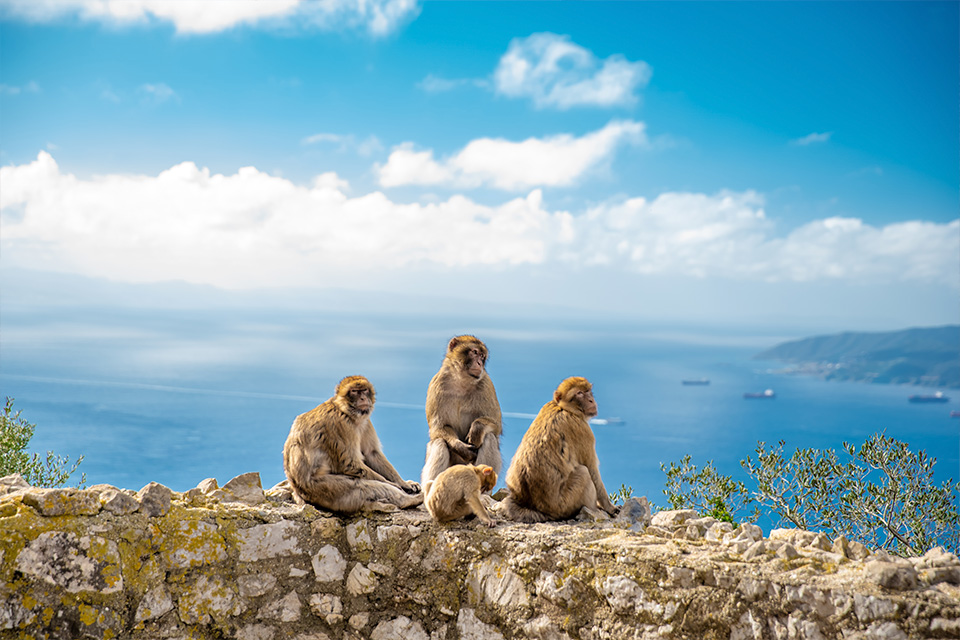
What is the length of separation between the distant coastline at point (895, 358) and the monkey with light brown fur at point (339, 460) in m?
55.1

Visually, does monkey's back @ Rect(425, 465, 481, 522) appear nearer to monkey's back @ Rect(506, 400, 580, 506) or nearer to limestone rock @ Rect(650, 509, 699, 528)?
monkey's back @ Rect(506, 400, 580, 506)

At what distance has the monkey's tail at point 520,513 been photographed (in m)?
4.77

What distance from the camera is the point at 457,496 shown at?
15.2 ft

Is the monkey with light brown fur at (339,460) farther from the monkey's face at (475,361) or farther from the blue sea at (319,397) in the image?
the blue sea at (319,397)

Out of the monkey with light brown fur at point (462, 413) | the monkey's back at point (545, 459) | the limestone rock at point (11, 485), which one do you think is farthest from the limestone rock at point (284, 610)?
the limestone rock at point (11, 485)

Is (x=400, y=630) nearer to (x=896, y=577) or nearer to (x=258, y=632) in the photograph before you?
(x=258, y=632)

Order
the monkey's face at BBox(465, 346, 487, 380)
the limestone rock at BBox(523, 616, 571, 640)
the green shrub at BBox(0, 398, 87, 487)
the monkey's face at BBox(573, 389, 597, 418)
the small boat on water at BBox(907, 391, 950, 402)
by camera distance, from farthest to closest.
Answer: the small boat on water at BBox(907, 391, 950, 402) → the green shrub at BBox(0, 398, 87, 487) → the monkey's face at BBox(465, 346, 487, 380) → the monkey's face at BBox(573, 389, 597, 418) → the limestone rock at BBox(523, 616, 571, 640)

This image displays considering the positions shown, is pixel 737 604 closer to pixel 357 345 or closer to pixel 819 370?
pixel 819 370

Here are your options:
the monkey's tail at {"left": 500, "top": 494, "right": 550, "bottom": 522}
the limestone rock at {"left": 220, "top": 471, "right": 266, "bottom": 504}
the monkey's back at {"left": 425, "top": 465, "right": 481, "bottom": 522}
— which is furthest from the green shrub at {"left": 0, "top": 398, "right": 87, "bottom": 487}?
the monkey's tail at {"left": 500, "top": 494, "right": 550, "bottom": 522}

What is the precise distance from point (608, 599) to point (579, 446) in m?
1.00

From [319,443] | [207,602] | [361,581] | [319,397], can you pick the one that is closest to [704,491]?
[361,581]

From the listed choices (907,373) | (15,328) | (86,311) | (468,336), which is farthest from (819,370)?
(86,311)

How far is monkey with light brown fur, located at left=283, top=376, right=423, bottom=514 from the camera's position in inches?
188

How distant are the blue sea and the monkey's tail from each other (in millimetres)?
10401
